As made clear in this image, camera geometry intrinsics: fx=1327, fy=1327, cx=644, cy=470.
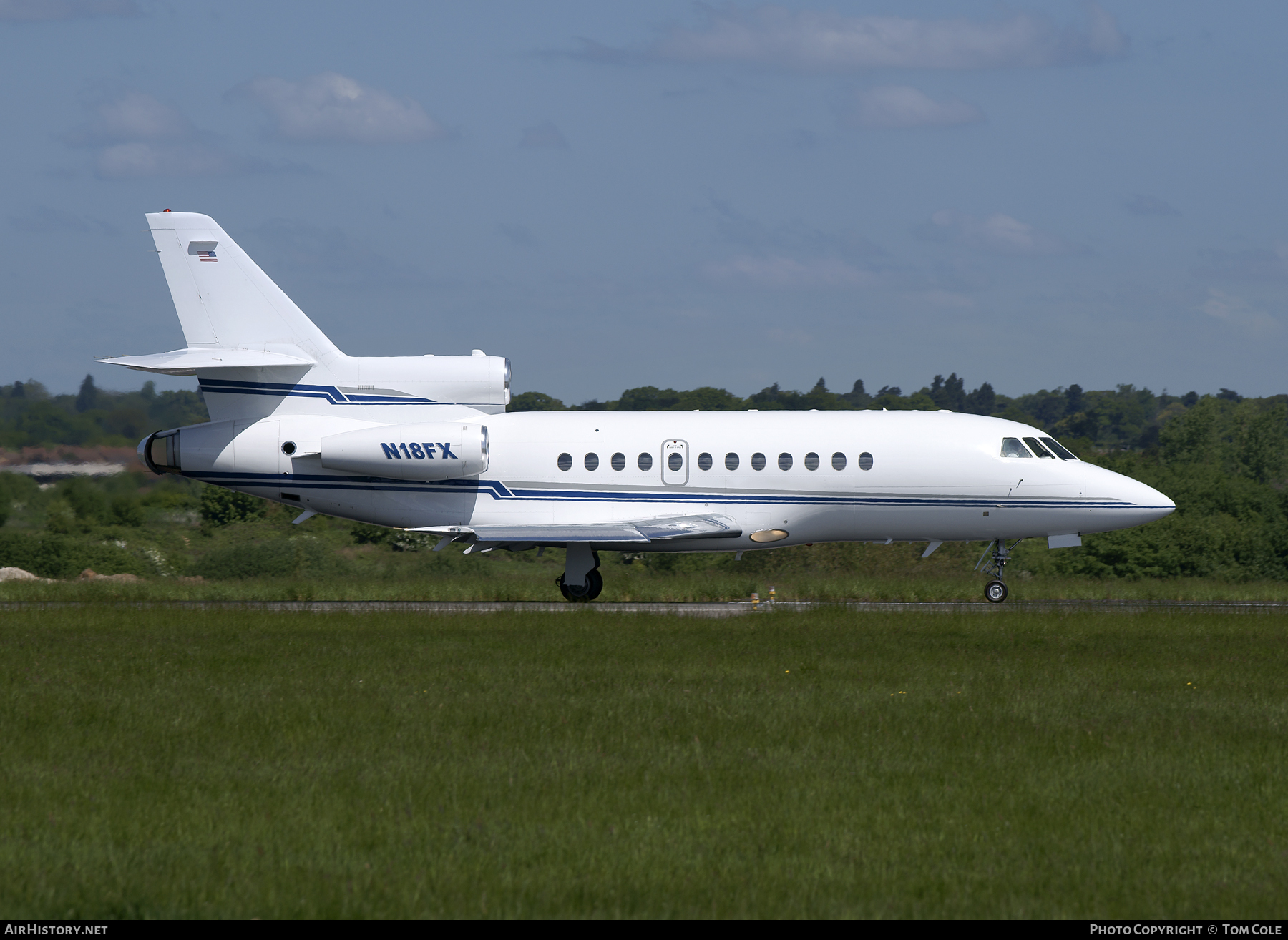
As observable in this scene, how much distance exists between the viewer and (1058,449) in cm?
2494

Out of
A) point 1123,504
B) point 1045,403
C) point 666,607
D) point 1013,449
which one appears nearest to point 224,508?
point 666,607

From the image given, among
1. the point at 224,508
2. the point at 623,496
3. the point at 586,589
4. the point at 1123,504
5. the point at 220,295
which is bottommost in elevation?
the point at 586,589

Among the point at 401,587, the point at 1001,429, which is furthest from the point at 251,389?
the point at 1001,429

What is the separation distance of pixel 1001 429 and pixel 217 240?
15.1 meters

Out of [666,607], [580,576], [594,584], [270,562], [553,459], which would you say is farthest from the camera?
[270,562]

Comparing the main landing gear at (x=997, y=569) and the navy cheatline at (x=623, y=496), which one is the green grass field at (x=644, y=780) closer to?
the navy cheatline at (x=623, y=496)

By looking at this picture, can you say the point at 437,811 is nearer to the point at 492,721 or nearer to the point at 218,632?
the point at 492,721

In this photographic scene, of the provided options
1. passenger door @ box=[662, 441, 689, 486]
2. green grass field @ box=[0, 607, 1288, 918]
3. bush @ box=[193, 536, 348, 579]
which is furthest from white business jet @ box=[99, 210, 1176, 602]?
bush @ box=[193, 536, 348, 579]

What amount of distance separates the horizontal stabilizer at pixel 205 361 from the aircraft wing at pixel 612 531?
4209mm

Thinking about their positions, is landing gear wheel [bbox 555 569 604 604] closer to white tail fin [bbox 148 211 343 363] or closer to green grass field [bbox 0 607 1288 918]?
white tail fin [bbox 148 211 343 363]

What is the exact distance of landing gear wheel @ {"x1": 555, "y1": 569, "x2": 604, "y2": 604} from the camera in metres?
25.5

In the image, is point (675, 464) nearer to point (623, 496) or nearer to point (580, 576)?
point (623, 496)

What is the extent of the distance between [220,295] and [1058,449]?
16.0 m

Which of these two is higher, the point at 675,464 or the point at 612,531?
the point at 675,464
